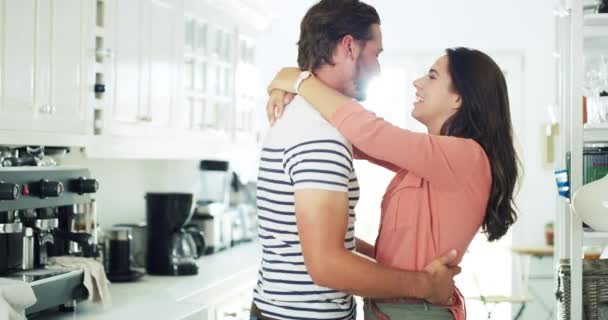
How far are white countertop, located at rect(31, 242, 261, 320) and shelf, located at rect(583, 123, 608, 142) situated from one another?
142 cm

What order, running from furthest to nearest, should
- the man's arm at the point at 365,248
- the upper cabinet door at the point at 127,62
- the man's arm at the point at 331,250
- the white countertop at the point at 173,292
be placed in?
the upper cabinet door at the point at 127,62, the white countertop at the point at 173,292, the man's arm at the point at 365,248, the man's arm at the point at 331,250

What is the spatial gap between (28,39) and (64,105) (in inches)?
12.3

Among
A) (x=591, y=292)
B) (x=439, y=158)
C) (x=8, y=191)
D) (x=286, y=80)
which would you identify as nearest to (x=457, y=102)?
(x=439, y=158)

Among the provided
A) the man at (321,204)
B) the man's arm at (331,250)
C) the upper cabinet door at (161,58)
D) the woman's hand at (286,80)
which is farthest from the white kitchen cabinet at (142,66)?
the man's arm at (331,250)

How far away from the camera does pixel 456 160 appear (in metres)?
1.82

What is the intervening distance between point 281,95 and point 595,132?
1.10m

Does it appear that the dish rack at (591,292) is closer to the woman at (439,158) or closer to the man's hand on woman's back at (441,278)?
the woman at (439,158)

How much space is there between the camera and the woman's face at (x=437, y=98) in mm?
1976

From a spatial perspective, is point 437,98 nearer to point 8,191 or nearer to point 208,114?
point 8,191

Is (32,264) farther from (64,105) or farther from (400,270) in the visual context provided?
(400,270)

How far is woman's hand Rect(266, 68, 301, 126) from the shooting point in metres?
1.94

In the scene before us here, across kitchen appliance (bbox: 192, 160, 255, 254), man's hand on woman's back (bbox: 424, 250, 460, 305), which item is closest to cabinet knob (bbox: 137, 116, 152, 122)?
kitchen appliance (bbox: 192, 160, 255, 254)

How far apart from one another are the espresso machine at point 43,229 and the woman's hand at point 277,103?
32.1 inches

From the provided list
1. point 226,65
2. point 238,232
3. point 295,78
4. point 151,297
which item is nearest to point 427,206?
point 295,78
